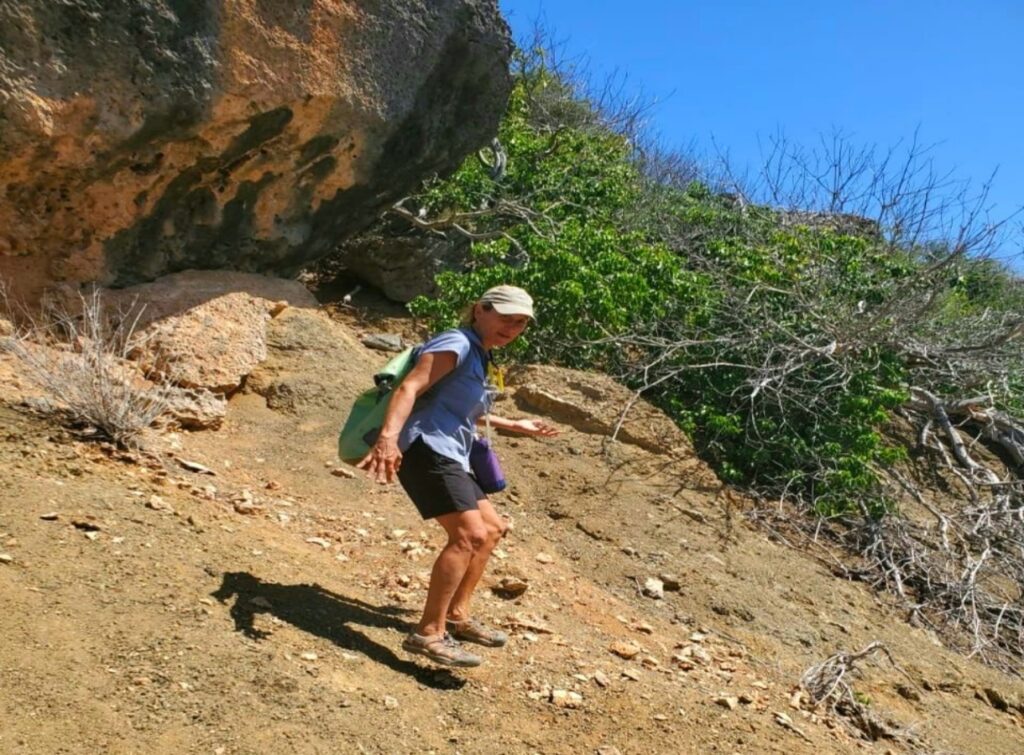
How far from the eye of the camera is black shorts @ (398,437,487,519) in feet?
13.0

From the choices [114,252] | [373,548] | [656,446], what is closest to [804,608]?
[656,446]

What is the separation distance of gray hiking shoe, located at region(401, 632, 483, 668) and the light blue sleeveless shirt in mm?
611

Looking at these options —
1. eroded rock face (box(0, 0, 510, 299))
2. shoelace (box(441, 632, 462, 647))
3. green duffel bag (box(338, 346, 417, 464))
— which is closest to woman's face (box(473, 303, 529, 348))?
green duffel bag (box(338, 346, 417, 464))

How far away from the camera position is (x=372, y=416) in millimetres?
4059

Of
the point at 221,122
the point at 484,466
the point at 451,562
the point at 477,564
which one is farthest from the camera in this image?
the point at 221,122

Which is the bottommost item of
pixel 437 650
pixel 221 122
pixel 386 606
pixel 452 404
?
pixel 386 606

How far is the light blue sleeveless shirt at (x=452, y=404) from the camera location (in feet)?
13.1

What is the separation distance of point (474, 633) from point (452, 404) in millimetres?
929

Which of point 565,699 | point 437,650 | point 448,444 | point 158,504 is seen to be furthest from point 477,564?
point 158,504

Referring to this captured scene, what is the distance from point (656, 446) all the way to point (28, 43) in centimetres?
444

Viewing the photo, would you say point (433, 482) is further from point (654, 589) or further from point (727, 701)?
point (654, 589)

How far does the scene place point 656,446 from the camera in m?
7.64

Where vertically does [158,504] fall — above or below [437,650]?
below

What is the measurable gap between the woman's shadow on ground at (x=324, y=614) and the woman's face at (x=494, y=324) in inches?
46.8
